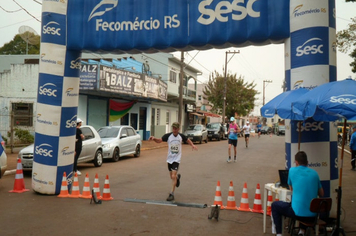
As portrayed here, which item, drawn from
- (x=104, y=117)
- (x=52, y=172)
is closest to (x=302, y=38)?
(x=52, y=172)

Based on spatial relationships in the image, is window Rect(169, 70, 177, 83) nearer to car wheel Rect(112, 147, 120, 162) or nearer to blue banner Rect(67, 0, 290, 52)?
car wheel Rect(112, 147, 120, 162)

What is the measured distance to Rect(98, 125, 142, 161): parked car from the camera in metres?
15.7

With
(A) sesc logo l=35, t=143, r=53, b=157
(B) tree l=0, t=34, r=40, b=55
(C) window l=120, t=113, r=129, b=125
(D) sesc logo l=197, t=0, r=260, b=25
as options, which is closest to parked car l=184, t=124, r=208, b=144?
(C) window l=120, t=113, r=129, b=125

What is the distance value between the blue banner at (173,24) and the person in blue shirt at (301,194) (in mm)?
3208

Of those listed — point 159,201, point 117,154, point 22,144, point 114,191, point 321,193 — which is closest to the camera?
point 321,193

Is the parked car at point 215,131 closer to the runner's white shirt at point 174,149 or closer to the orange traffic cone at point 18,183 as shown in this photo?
the runner's white shirt at point 174,149

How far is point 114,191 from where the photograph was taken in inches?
367

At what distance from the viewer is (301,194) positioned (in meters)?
5.09

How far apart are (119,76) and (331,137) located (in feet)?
59.1

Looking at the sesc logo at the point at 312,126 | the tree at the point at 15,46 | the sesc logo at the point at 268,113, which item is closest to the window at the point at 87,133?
the sesc logo at the point at 268,113

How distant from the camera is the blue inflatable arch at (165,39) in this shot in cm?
668

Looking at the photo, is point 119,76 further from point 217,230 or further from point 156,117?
point 217,230

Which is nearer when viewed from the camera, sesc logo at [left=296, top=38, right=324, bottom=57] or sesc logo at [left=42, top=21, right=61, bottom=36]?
sesc logo at [left=296, top=38, right=324, bottom=57]

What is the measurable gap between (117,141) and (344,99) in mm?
12568
